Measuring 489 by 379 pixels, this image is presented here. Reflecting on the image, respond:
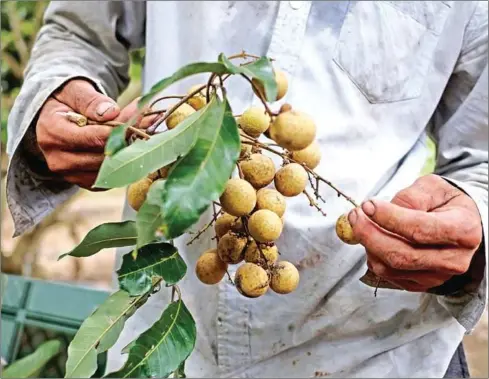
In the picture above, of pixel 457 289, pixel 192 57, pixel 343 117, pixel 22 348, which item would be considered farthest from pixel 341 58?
pixel 22 348

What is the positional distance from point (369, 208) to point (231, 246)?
0.13 m

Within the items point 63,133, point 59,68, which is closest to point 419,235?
point 63,133

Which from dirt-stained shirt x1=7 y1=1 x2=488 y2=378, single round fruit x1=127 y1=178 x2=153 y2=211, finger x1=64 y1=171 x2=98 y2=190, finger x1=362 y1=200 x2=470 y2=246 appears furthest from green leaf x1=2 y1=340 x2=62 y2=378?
finger x1=362 y1=200 x2=470 y2=246

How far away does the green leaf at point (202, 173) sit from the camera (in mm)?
446

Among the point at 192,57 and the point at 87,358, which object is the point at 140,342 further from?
the point at 192,57

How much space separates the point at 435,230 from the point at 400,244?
0.03m

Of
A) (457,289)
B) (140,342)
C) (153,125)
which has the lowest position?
(457,289)

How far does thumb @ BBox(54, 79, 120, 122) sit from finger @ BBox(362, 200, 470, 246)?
25 centimetres

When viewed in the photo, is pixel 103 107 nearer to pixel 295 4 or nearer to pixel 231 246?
pixel 231 246

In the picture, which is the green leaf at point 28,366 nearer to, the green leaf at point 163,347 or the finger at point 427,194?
the green leaf at point 163,347

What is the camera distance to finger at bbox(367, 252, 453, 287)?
66cm

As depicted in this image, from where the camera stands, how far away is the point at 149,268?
1.81 ft

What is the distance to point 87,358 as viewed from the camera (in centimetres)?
54

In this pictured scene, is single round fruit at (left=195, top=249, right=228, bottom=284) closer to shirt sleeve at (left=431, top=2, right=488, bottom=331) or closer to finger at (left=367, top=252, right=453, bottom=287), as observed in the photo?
finger at (left=367, top=252, right=453, bottom=287)
